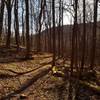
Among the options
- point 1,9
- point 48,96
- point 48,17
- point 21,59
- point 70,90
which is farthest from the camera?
point 48,17

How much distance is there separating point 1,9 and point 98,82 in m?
17.5

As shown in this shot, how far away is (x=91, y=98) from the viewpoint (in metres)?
12.7

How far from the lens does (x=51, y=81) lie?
14.8 metres

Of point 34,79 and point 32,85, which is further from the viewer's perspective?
point 34,79

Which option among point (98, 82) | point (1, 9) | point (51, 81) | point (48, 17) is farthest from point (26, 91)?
point (48, 17)

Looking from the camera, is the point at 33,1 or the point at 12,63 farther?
the point at 33,1

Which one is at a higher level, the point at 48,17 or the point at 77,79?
the point at 48,17

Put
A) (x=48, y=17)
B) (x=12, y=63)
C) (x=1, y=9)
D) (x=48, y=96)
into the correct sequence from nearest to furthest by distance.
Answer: (x=48, y=96) → (x=12, y=63) → (x=1, y=9) → (x=48, y=17)

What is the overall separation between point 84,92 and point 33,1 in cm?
2741

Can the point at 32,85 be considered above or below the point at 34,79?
below

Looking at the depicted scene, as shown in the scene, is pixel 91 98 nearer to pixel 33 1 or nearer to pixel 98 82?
pixel 98 82

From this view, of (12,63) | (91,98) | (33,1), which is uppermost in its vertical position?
(33,1)

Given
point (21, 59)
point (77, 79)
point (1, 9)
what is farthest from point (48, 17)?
point (77, 79)

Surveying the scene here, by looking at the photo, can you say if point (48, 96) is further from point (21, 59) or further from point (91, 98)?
point (21, 59)
